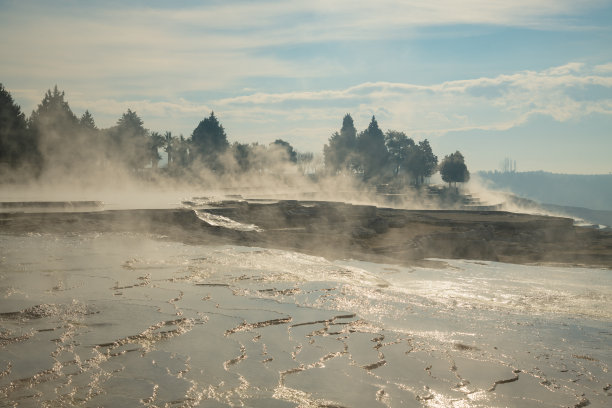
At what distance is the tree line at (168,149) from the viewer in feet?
76.4

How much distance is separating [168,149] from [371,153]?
2200 centimetres

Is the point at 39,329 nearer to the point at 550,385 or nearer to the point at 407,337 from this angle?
the point at 407,337

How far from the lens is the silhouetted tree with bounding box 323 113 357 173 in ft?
190

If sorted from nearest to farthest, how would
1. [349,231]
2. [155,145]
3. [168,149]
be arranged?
1. [349,231]
2. [155,145]
3. [168,149]

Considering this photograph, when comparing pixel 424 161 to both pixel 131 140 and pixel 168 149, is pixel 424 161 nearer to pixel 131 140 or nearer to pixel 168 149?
pixel 168 149

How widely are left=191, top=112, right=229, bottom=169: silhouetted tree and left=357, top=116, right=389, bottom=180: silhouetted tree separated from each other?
637 inches

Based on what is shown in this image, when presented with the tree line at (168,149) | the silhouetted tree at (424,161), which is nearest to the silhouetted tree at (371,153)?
the tree line at (168,149)

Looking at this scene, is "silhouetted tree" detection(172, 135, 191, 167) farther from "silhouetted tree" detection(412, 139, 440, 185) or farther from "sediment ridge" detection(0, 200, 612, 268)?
"sediment ridge" detection(0, 200, 612, 268)

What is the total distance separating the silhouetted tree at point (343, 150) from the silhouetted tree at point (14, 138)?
126 feet

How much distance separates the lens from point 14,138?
2248 cm

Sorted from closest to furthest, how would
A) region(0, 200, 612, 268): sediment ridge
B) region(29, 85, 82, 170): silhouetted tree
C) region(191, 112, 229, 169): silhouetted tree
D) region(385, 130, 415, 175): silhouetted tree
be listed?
1. region(0, 200, 612, 268): sediment ridge
2. region(29, 85, 82, 170): silhouetted tree
3. region(191, 112, 229, 169): silhouetted tree
4. region(385, 130, 415, 175): silhouetted tree

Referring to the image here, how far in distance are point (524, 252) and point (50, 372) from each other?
39.9 ft

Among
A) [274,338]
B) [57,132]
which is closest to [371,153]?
[57,132]

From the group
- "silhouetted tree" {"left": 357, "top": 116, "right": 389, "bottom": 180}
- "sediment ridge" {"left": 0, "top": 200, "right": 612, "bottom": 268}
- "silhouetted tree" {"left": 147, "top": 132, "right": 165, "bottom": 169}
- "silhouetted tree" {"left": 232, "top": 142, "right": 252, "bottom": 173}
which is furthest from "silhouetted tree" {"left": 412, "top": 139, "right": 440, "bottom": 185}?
"sediment ridge" {"left": 0, "top": 200, "right": 612, "bottom": 268}
